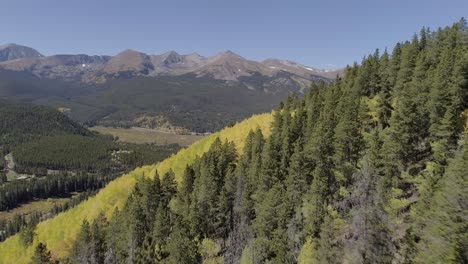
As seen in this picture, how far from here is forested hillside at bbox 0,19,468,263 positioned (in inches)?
1994

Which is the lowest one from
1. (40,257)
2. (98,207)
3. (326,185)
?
(40,257)

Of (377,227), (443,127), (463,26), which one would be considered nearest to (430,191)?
(377,227)

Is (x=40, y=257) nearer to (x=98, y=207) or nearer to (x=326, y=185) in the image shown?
(x=98, y=207)

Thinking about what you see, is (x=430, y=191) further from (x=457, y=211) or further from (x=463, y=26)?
(x=463, y=26)

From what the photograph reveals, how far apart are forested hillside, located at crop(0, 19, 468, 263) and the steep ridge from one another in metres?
14.7

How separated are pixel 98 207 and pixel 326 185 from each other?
8599cm

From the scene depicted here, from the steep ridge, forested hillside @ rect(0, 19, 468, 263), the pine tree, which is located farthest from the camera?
the steep ridge

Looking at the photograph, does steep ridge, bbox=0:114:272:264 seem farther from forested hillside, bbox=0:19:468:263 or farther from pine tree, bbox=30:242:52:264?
forested hillside, bbox=0:19:468:263

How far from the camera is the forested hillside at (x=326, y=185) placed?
50.7 meters

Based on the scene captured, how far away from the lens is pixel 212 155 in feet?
325

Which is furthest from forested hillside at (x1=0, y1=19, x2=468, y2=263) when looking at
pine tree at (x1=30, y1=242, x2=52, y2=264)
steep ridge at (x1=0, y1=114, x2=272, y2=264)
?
steep ridge at (x1=0, y1=114, x2=272, y2=264)

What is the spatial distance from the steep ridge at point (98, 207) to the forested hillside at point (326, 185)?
48.2 feet

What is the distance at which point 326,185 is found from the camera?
70.8 m

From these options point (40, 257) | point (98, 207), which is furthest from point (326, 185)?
point (98, 207)
